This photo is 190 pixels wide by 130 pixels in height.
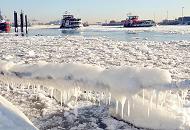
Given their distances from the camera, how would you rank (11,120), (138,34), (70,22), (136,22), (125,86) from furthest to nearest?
(136,22) < (70,22) < (138,34) < (125,86) < (11,120)

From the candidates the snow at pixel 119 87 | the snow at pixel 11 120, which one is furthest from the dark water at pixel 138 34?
the snow at pixel 11 120

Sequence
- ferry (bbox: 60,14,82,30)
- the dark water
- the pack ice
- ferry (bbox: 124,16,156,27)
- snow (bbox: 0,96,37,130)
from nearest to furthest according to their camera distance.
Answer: snow (bbox: 0,96,37,130), the pack ice, the dark water, ferry (bbox: 60,14,82,30), ferry (bbox: 124,16,156,27)

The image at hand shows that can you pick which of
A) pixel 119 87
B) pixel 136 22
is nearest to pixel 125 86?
pixel 119 87

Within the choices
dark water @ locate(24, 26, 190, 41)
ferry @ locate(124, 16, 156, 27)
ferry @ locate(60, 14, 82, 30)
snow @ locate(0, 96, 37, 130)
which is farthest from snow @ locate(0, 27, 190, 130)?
ferry @ locate(124, 16, 156, 27)

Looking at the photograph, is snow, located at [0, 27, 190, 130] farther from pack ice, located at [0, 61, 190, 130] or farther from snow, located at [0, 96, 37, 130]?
snow, located at [0, 96, 37, 130]

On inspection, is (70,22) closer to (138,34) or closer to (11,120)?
(138,34)

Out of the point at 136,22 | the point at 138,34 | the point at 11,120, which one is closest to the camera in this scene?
the point at 11,120

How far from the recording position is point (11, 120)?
479 cm

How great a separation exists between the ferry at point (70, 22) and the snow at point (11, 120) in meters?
80.1

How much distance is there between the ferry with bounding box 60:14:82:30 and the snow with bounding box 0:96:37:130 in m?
80.1

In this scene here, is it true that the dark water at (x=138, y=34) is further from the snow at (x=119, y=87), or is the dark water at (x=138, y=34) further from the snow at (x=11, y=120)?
the snow at (x=11, y=120)

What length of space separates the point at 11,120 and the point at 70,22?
82.5 meters

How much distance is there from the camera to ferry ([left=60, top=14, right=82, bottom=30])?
280 feet

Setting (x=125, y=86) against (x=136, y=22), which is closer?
(x=125, y=86)
